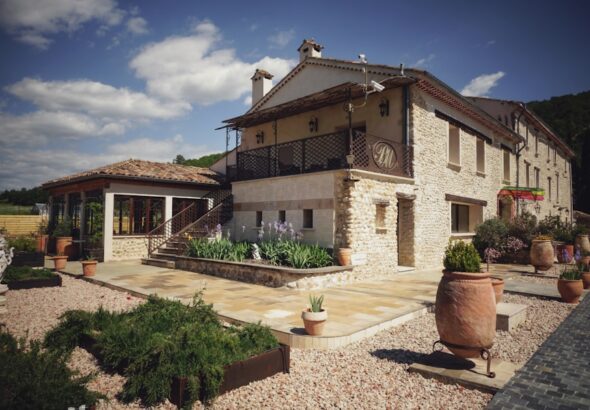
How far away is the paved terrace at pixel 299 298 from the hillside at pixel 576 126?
95.0 feet

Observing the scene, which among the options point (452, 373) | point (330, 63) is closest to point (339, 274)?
point (452, 373)

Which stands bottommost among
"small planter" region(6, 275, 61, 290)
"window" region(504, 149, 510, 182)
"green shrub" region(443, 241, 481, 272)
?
"small planter" region(6, 275, 61, 290)

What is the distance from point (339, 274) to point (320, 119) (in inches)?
281

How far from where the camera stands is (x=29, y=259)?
37.1ft

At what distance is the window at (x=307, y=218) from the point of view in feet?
37.0

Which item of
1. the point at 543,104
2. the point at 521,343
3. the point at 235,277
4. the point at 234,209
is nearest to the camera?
the point at 521,343

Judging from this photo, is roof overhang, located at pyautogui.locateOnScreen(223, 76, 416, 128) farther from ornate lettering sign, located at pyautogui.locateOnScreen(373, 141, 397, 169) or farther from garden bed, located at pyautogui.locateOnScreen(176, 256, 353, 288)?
garden bed, located at pyautogui.locateOnScreen(176, 256, 353, 288)

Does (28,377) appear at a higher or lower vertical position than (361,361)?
higher

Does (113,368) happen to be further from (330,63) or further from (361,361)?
(330,63)

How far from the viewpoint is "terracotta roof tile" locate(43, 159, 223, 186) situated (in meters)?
13.7

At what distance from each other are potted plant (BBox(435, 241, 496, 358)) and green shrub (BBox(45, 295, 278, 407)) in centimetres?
197

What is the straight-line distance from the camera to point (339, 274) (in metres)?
9.25

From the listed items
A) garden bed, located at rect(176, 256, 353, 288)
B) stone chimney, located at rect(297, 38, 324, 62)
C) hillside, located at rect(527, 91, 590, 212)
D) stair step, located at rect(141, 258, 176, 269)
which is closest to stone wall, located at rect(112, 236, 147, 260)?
stair step, located at rect(141, 258, 176, 269)

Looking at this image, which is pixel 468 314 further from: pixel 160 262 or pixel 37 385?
pixel 160 262
